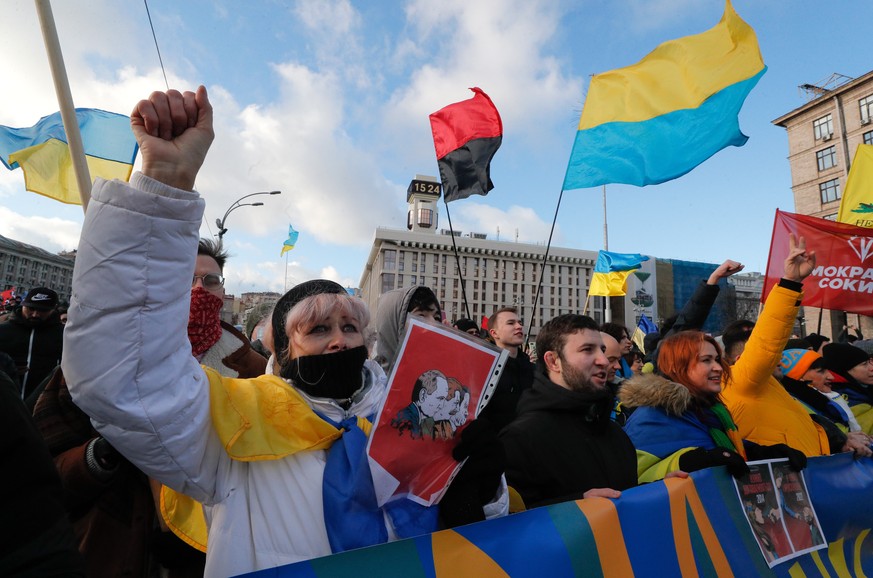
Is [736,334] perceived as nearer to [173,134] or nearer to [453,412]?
[453,412]

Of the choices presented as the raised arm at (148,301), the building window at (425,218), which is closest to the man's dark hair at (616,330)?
the raised arm at (148,301)

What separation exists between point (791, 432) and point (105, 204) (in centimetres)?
361

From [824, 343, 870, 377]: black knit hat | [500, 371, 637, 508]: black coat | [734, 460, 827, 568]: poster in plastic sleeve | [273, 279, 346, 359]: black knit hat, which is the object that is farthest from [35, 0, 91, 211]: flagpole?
[824, 343, 870, 377]: black knit hat

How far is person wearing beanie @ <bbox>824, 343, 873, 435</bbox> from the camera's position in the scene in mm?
4258

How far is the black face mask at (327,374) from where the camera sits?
5.30 ft

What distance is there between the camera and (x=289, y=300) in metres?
1.86

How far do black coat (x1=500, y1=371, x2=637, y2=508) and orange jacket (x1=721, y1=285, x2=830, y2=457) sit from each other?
3.91 feet

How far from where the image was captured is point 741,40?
15.7ft

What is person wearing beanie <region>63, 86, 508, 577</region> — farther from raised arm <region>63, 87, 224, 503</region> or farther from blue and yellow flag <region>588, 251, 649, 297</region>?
blue and yellow flag <region>588, 251, 649, 297</region>

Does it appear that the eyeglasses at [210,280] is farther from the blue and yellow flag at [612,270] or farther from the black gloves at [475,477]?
the blue and yellow flag at [612,270]

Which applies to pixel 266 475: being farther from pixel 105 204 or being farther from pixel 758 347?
Answer: pixel 758 347

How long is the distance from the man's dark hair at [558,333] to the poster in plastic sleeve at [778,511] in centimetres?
101

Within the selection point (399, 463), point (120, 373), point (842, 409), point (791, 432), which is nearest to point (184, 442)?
point (120, 373)

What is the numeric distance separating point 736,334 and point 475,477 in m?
3.52
